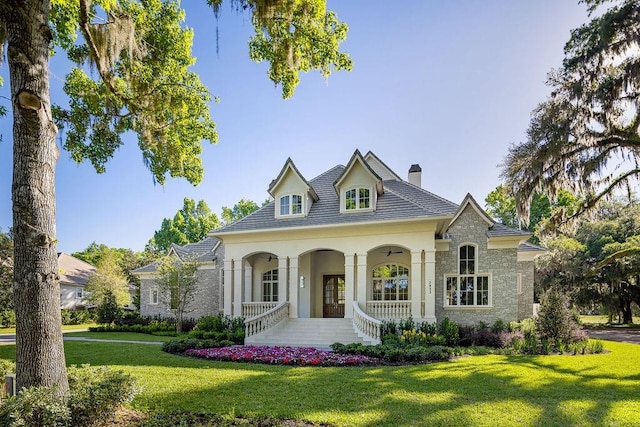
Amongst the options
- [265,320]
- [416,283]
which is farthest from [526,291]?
[265,320]

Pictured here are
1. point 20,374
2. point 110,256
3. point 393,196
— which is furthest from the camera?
point 110,256

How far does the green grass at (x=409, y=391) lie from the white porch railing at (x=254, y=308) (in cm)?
677

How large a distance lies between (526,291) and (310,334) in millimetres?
11697

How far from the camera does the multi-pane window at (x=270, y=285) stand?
20812 millimetres

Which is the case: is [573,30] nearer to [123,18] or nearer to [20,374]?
[123,18]

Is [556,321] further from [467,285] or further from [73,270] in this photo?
[73,270]

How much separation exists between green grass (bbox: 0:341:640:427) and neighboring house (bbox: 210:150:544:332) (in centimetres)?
537

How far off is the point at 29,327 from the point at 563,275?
33.5 m

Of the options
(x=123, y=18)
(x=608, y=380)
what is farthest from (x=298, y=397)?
(x=123, y=18)

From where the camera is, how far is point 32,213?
516cm

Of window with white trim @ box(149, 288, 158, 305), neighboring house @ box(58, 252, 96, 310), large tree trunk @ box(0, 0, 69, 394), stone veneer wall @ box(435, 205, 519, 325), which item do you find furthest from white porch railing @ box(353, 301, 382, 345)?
neighboring house @ box(58, 252, 96, 310)

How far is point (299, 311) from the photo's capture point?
18.7 meters

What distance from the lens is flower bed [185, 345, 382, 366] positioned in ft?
35.8

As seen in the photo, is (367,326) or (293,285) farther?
(293,285)
